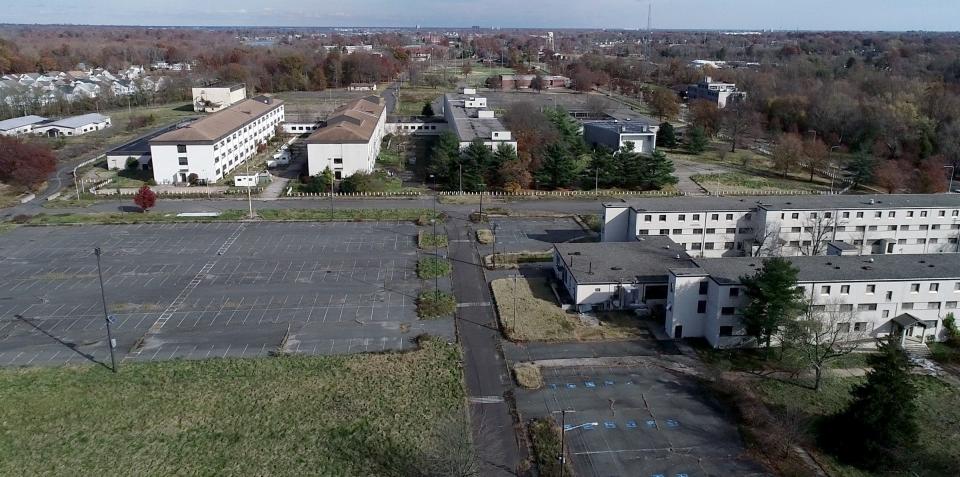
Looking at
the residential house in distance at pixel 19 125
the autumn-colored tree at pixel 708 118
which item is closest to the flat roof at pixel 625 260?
the autumn-colored tree at pixel 708 118

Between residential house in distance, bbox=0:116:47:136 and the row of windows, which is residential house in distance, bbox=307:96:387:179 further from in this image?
residential house in distance, bbox=0:116:47:136

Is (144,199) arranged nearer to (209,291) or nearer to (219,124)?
(219,124)

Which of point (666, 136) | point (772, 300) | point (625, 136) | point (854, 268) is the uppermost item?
point (625, 136)

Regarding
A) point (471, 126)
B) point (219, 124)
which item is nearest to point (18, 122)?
point (219, 124)

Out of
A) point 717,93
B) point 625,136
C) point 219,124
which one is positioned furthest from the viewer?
point 717,93

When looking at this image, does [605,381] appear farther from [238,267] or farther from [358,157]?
[358,157]

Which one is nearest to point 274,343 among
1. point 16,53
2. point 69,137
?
point 69,137

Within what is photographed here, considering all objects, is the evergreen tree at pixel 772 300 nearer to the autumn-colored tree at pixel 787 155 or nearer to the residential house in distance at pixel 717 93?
the autumn-colored tree at pixel 787 155
